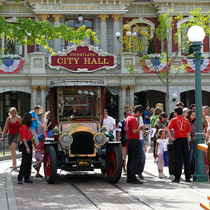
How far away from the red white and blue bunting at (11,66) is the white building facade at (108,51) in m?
0.24

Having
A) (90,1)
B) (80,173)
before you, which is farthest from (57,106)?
(90,1)

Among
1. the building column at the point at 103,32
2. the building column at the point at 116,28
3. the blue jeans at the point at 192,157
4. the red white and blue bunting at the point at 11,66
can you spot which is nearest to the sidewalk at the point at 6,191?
the blue jeans at the point at 192,157

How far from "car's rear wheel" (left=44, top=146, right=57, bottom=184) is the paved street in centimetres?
19

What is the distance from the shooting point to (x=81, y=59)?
28.6m

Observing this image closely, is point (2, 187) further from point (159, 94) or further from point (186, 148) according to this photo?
point (159, 94)

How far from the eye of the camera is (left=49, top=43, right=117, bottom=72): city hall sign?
93.4ft

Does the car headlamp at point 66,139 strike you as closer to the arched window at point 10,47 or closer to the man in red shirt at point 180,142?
the man in red shirt at point 180,142

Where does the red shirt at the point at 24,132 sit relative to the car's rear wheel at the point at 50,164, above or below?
above

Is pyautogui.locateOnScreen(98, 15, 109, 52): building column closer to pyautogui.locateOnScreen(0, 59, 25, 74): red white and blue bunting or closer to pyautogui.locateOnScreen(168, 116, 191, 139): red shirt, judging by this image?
pyautogui.locateOnScreen(0, 59, 25, 74): red white and blue bunting

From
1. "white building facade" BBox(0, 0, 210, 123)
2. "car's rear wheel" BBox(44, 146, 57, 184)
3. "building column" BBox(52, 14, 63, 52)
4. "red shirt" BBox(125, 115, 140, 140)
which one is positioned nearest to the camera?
"car's rear wheel" BBox(44, 146, 57, 184)

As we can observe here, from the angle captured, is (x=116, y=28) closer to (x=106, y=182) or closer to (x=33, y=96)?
(x=33, y=96)

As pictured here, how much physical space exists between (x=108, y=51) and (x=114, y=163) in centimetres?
2027

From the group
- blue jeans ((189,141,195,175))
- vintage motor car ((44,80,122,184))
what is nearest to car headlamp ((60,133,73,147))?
vintage motor car ((44,80,122,184))

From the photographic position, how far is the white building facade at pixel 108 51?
93.4ft
